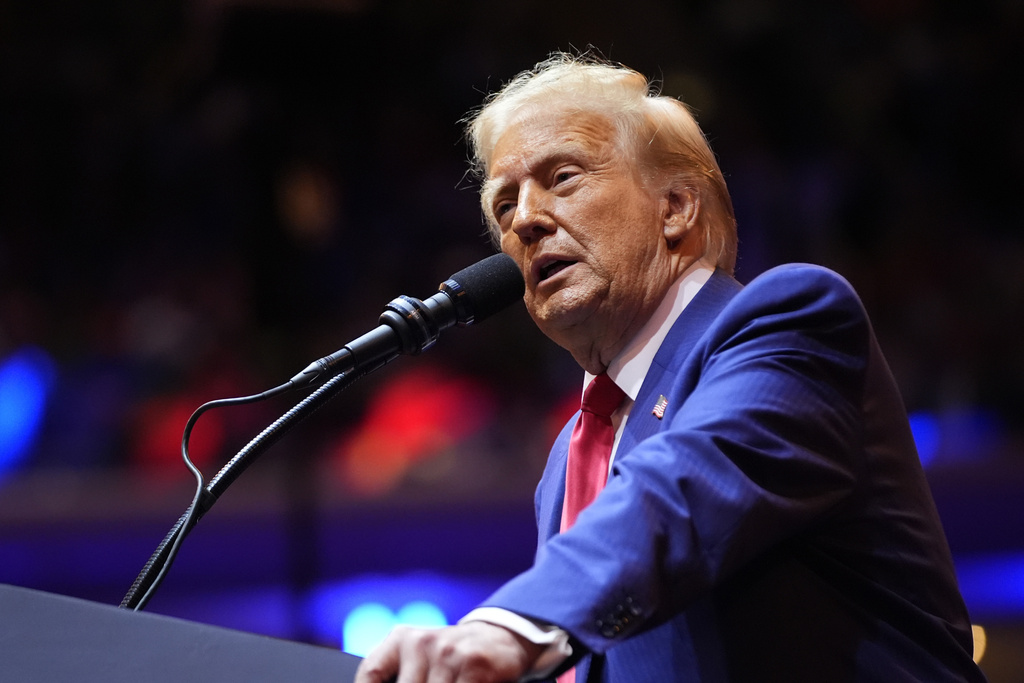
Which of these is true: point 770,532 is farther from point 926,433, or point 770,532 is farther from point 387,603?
point 926,433

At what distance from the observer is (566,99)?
1.67 meters

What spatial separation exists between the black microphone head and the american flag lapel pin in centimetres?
Answer: 26

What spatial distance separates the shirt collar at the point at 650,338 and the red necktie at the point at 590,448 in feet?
0.08

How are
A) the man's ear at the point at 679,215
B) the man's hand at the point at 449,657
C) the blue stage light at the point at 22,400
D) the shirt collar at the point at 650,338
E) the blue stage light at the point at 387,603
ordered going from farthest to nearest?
the blue stage light at the point at 22,400, the blue stage light at the point at 387,603, the man's ear at the point at 679,215, the shirt collar at the point at 650,338, the man's hand at the point at 449,657

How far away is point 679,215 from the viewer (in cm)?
164

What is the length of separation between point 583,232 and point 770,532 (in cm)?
73

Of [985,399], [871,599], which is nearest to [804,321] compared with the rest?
[871,599]

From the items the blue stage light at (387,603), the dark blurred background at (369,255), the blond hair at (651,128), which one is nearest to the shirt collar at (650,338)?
the blond hair at (651,128)

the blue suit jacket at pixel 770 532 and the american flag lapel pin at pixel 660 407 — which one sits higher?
the american flag lapel pin at pixel 660 407

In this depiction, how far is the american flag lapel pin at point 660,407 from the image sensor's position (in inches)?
50.7

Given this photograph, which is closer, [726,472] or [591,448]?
[726,472]

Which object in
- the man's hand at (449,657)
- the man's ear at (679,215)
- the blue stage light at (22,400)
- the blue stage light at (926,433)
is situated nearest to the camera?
the man's hand at (449,657)

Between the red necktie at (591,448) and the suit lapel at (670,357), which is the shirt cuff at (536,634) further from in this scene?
the red necktie at (591,448)

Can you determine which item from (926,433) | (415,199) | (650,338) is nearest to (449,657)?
(650,338)
